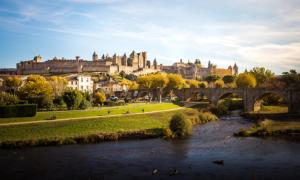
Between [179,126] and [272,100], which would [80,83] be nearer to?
[272,100]

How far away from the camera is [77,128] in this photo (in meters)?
47.1

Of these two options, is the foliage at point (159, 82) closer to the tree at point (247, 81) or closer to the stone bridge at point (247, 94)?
the stone bridge at point (247, 94)

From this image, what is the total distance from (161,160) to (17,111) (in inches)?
1065

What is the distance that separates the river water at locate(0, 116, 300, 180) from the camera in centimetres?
2997

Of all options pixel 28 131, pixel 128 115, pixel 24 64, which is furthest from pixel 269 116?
pixel 24 64

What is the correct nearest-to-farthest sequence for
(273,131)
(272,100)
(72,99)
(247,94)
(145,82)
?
(273,131) < (72,99) < (247,94) < (272,100) < (145,82)

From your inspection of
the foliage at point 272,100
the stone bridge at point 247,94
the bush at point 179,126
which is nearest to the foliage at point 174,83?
the stone bridge at point 247,94

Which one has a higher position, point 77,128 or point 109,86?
point 109,86

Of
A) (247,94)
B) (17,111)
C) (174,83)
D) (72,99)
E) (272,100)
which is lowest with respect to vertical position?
(17,111)

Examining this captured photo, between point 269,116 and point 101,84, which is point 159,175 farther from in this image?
point 101,84

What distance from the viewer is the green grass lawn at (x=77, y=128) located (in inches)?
1690

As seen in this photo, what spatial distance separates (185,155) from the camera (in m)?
36.8

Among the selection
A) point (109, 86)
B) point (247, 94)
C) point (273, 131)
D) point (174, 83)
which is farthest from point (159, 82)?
point (273, 131)

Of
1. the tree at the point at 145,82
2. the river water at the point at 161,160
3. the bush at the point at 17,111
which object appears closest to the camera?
the river water at the point at 161,160
